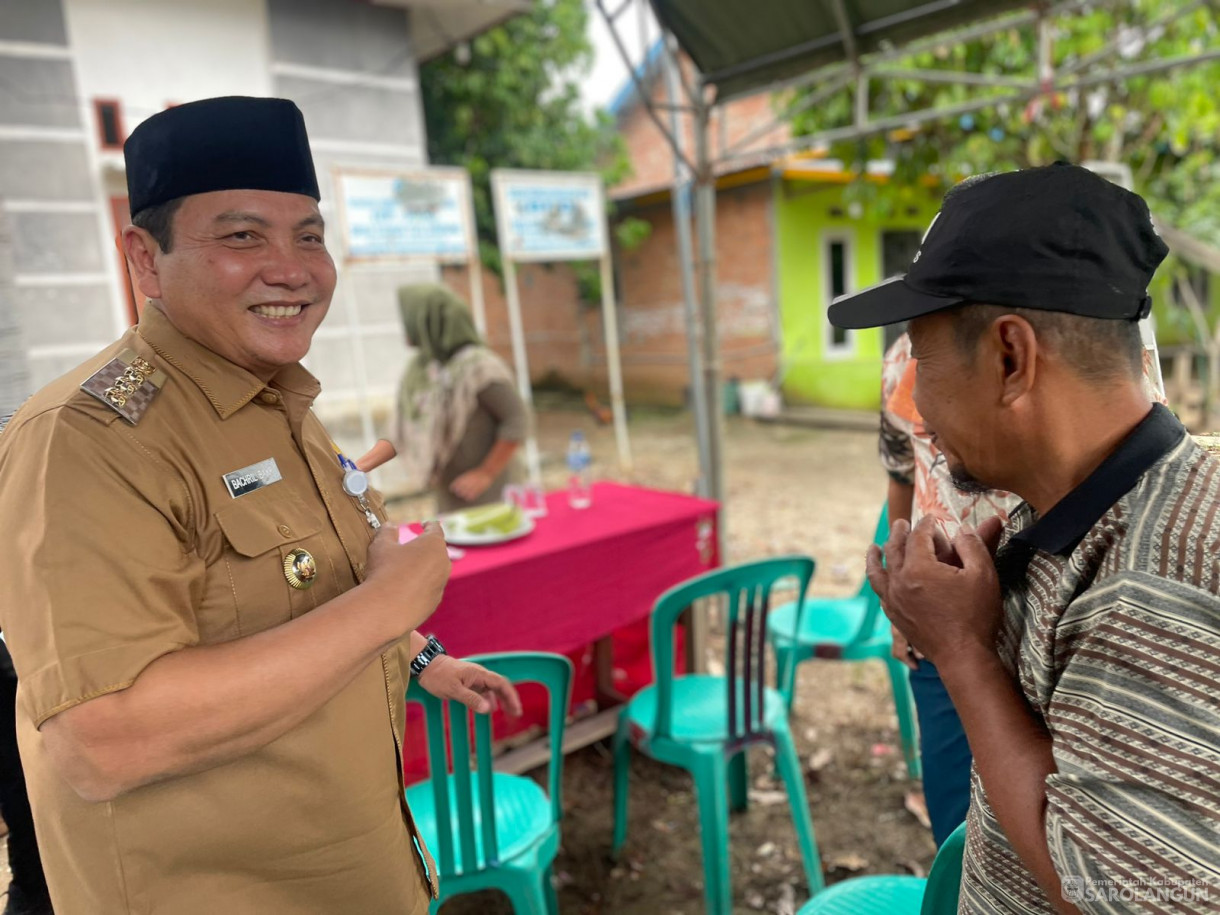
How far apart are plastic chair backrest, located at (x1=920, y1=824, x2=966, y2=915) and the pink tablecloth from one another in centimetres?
175

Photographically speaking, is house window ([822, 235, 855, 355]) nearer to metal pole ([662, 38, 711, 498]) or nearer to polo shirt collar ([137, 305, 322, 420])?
metal pole ([662, 38, 711, 498])

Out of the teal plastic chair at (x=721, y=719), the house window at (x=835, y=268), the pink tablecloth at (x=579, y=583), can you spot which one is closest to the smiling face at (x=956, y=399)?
the teal plastic chair at (x=721, y=719)

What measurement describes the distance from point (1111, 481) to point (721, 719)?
2.14 meters

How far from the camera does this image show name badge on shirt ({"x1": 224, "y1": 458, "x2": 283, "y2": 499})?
115 cm

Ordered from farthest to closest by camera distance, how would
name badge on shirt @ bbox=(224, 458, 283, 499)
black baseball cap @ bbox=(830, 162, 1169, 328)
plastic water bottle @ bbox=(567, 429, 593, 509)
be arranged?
plastic water bottle @ bbox=(567, 429, 593, 509) < name badge on shirt @ bbox=(224, 458, 283, 499) < black baseball cap @ bbox=(830, 162, 1169, 328)

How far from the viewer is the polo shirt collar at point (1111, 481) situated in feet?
2.95

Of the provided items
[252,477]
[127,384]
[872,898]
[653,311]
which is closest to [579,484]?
[872,898]

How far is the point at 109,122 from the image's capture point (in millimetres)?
6812

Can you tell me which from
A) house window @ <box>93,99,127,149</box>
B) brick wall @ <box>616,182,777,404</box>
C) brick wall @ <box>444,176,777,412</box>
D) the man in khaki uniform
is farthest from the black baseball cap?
A: brick wall @ <box>616,182,777,404</box>

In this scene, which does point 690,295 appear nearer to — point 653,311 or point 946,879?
point 946,879

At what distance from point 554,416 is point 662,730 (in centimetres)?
1296

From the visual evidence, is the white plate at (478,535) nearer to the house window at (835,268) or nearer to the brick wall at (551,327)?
the house window at (835,268)

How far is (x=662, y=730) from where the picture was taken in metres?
2.75

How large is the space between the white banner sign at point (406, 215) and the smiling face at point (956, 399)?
20.6ft
